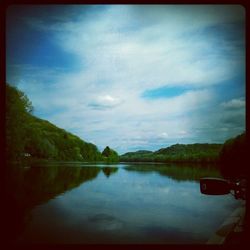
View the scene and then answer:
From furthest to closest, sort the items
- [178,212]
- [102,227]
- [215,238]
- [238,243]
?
[178,212], [102,227], [215,238], [238,243]

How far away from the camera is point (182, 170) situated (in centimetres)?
464

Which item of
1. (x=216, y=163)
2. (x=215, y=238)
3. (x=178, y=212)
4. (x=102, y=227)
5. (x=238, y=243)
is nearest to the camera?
(x=238, y=243)

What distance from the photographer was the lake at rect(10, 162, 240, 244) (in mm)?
3594

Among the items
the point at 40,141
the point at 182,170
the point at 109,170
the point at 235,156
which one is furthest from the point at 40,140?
the point at 235,156

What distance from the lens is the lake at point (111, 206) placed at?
11.8 feet

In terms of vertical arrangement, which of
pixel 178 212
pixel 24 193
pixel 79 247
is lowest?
pixel 178 212

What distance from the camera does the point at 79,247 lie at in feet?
7.97

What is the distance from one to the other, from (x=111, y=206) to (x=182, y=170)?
1.49m

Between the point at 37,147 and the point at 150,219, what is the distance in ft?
6.32

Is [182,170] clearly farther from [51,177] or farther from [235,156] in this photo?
[51,177]

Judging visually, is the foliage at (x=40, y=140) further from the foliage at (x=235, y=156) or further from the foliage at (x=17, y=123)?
the foliage at (x=235, y=156)

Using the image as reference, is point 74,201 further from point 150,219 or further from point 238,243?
point 238,243

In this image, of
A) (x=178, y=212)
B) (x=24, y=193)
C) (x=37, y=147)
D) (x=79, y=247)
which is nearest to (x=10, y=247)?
(x=79, y=247)

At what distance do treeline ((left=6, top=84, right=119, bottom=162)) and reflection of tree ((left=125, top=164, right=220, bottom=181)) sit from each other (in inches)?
23.6
